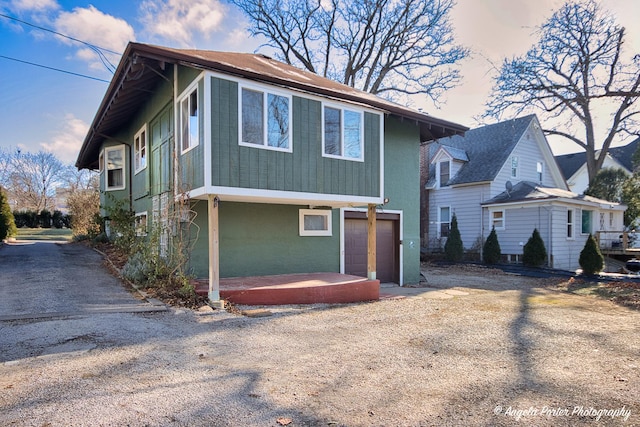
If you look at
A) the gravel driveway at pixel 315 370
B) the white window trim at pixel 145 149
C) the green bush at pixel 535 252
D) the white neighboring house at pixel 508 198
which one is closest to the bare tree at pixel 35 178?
the white window trim at pixel 145 149

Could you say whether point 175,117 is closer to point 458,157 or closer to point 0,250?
point 0,250

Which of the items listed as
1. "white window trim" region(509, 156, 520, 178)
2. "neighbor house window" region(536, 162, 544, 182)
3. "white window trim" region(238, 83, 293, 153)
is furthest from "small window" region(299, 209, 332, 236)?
→ "neighbor house window" region(536, 162, 544, 182)

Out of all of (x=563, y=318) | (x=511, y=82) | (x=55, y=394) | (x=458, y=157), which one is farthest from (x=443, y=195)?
(x=55, y=394)

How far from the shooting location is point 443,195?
21.0 m

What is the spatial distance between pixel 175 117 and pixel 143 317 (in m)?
4.51

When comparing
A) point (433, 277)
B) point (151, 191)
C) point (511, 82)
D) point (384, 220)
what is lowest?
point (433, 277)

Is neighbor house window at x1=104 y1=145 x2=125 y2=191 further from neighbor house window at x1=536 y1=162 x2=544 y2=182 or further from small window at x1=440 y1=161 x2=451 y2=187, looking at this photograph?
neighbor house window at x1=536 y1=162 x2=544 y2=182

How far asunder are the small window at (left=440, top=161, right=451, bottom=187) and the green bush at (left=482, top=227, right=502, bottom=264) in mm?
4237

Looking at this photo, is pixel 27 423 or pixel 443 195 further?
pixel 443 195

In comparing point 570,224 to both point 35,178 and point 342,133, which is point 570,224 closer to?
point 342,133

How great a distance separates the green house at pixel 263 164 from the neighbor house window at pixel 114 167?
169 cm

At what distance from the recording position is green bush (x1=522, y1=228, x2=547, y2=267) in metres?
15.9

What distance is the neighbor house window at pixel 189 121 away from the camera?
293 inches

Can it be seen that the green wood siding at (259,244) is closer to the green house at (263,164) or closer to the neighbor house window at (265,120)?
the green house at (263,164)
